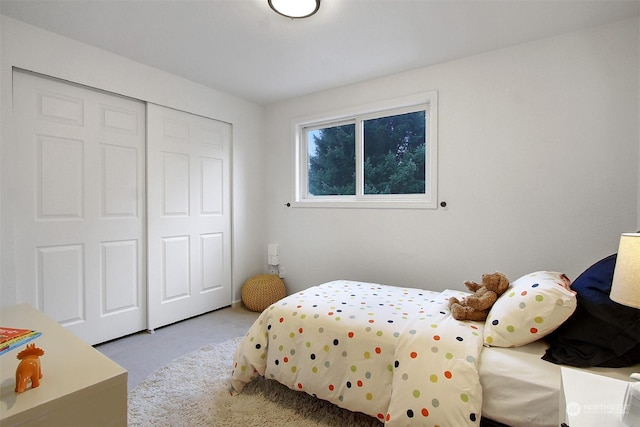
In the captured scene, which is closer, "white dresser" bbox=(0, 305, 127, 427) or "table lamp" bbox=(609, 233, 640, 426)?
"white dresser" bbox=(0, 305, 127, 427)

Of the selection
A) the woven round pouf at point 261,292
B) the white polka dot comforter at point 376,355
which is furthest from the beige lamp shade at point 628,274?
the woven round pouf at point 261,292

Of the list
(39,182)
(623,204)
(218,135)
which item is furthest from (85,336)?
(623,204)

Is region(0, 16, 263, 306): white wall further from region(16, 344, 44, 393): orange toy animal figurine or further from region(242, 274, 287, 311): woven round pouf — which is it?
region(16, 344, 44, 393): orange toy animal figurine

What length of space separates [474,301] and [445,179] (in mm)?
1258

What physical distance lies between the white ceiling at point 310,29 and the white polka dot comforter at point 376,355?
1836 millimetres

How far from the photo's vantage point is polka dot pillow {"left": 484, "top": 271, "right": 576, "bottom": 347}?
1.39 meters

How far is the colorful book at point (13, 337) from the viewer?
0.93 m

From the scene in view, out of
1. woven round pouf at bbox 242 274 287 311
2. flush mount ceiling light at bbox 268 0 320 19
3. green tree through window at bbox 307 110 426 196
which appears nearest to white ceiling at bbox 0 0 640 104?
flush mount ceiling light at bbox 268 0 320 19

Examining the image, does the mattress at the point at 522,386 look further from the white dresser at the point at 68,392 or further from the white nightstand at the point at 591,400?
the white dresser at the point at 68,392

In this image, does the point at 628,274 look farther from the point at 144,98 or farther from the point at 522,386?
the point at 144,98

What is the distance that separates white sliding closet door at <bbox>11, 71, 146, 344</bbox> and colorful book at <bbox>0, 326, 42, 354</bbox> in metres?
1.52

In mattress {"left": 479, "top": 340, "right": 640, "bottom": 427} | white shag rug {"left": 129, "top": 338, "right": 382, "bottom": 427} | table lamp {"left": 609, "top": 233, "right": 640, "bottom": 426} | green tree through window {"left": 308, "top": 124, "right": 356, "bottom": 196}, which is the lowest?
white shag rug {"left": 129, "top": 338, "right": 382, "bottom": 427}

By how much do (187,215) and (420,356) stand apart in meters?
2.55

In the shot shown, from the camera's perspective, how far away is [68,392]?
2.42 ft
